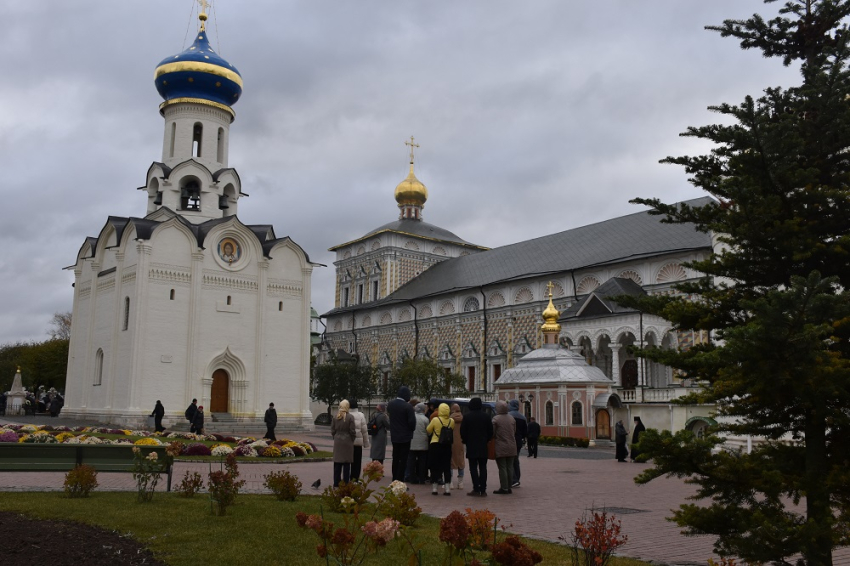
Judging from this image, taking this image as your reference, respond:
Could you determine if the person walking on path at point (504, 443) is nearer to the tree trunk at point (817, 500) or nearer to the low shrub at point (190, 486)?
the low shrub at point (190, 486)

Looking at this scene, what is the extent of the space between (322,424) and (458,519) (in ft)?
129

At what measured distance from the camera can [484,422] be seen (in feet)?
36.2

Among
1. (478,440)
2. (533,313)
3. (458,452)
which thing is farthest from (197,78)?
(478,440)

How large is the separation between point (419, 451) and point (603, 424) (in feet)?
56.0

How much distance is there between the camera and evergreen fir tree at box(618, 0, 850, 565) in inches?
171

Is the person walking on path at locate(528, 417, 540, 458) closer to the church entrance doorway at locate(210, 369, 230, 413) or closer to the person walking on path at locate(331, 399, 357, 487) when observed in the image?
the person walking on path at locate(331, 399, 357, 487)

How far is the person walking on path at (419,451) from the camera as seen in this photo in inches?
488

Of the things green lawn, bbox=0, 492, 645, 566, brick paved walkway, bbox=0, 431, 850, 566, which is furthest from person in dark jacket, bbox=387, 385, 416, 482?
green lawn, bbox=0, 492, 645, 566

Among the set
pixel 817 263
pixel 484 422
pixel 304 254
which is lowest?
pixel 484 422

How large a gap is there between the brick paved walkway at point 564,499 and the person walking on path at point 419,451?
1.44 ft

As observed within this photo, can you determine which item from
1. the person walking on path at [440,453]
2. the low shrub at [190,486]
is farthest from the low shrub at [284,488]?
the person walking on path at [440,453]

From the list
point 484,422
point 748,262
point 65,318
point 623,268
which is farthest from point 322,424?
point 65,318

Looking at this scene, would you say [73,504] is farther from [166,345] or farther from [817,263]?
[166,345]

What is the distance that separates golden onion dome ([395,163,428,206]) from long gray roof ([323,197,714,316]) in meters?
8.18
